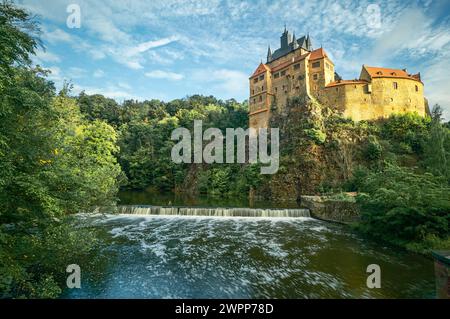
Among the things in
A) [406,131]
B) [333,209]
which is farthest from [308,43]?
[333,209]

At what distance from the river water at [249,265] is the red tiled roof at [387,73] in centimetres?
3246

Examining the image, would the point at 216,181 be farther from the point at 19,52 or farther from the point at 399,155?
the point at 19,52

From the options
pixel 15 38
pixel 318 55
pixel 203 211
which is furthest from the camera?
pixel 318 55

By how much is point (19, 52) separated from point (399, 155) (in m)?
36.6

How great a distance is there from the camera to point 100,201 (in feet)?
42.6

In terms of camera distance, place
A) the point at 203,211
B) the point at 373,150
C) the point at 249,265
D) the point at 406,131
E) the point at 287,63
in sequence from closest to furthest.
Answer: the point at 249,265, the point at 203,211, the point at 373,150, the point at 406,131, the point at 287,63

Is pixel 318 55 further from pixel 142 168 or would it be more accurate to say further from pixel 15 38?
pixel 15 38

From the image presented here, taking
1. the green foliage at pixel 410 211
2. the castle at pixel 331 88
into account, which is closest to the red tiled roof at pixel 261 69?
the castle at pixel 331 88

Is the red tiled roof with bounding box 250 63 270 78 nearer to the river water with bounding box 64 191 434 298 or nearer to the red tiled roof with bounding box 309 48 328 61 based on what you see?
the red tiled roof with bounding box 309 48 328 61

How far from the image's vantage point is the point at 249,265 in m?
10.9

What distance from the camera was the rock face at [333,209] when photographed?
1919cm

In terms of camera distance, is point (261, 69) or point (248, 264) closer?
point (248, 264)

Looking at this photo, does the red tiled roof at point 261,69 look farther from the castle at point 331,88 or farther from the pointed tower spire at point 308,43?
the pointed tower spire at point 308,43

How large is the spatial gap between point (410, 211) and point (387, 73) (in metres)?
36.0
